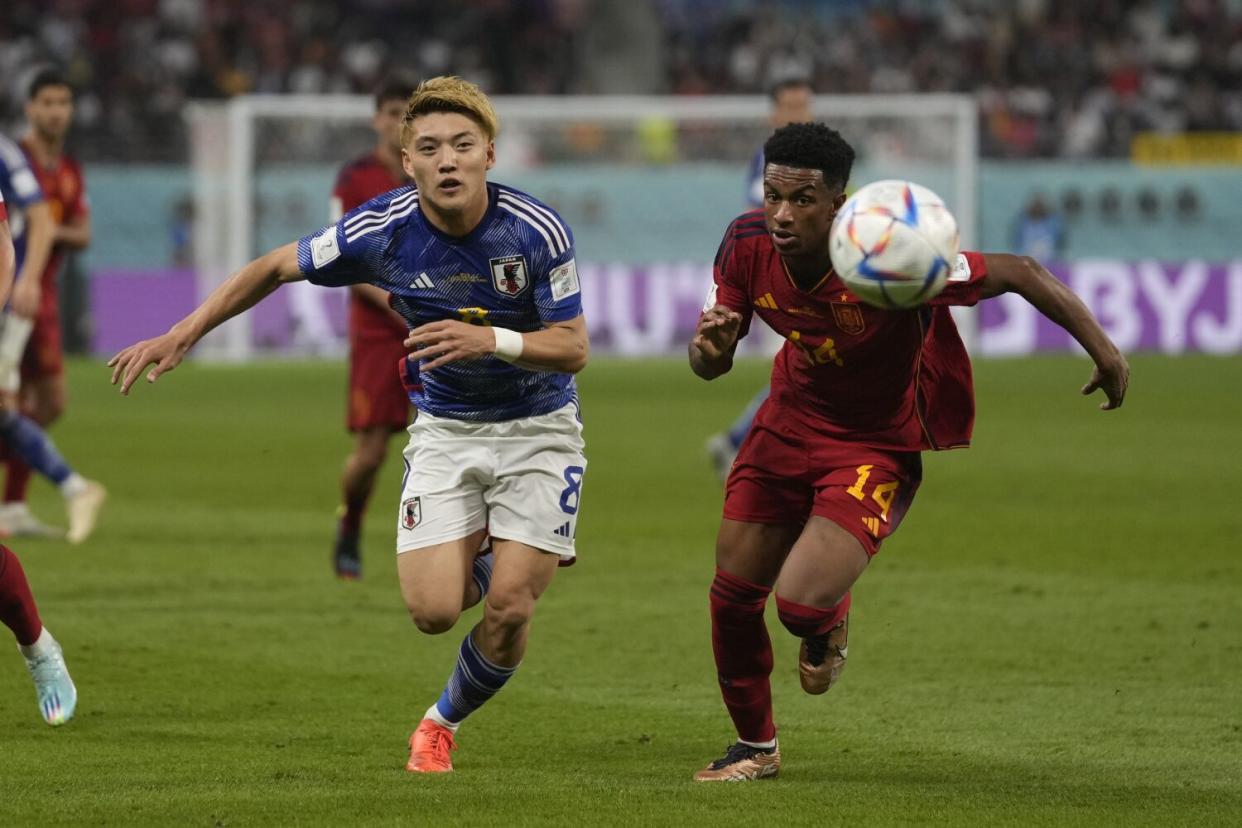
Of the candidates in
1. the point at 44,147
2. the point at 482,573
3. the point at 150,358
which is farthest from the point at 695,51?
the point at 150,358

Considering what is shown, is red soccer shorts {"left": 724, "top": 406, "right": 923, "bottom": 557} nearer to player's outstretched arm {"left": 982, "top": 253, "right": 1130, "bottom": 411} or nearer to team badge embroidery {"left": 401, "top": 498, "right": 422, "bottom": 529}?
player's outstretched arm {"left": 982, "top": 253, "right": 1130, "bottom": 411}

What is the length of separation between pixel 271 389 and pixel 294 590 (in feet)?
41.1

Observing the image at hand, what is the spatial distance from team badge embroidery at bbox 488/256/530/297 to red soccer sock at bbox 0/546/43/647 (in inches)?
70.2

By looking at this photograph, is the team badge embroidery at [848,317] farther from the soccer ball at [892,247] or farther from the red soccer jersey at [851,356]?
the soccer ball at [892,247]

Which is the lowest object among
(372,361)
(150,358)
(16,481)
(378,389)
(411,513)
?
(16,481)

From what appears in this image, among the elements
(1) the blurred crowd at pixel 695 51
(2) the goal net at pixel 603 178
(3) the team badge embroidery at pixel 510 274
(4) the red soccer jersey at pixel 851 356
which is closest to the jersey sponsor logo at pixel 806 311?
(4) the red soccer jersey at pixel 851 356

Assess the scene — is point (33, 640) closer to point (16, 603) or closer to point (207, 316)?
point (16, 603)

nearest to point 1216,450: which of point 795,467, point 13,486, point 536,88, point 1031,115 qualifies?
point 13,486

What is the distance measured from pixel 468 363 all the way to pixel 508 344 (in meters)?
0.49

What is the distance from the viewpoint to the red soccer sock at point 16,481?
1141 cm

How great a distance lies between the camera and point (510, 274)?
598 cm

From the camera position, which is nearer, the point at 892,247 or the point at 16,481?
the point at 892,247

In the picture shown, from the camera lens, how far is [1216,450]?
51.5 feet

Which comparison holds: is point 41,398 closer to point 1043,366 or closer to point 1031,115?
point 1043,366
